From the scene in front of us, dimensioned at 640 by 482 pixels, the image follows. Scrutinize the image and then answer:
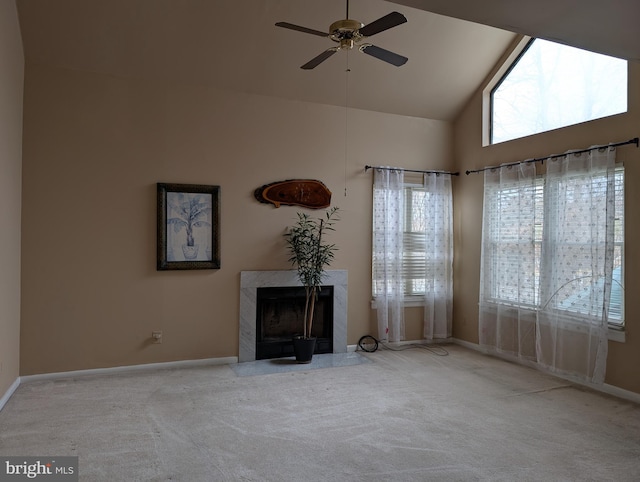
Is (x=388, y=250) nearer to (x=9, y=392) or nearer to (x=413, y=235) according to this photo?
(x=413, y=235)

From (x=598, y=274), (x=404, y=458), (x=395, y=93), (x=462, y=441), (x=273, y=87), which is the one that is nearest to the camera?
(x=404, y=458)

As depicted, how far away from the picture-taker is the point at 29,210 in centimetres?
440

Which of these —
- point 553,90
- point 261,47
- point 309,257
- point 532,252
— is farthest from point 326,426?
point 553,90

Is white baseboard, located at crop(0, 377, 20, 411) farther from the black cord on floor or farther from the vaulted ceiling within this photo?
the black cord on floor

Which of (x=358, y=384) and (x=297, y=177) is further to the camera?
(x=297, y=177)

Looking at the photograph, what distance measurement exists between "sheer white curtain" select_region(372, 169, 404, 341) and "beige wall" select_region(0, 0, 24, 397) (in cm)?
379

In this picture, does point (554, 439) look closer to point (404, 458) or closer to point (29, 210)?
point (404, 458)

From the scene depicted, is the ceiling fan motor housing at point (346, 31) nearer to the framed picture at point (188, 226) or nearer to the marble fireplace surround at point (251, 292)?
the framed picture at point (188, 226)

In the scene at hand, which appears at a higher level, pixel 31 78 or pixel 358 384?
pixel 31 78

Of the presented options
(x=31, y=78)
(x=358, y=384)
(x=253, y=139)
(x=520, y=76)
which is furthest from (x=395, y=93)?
(x=31, y=78)

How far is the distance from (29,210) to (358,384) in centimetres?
353

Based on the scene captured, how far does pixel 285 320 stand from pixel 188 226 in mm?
1605

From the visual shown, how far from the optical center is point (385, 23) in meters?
3.02

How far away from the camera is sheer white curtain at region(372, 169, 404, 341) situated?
19.1ft
